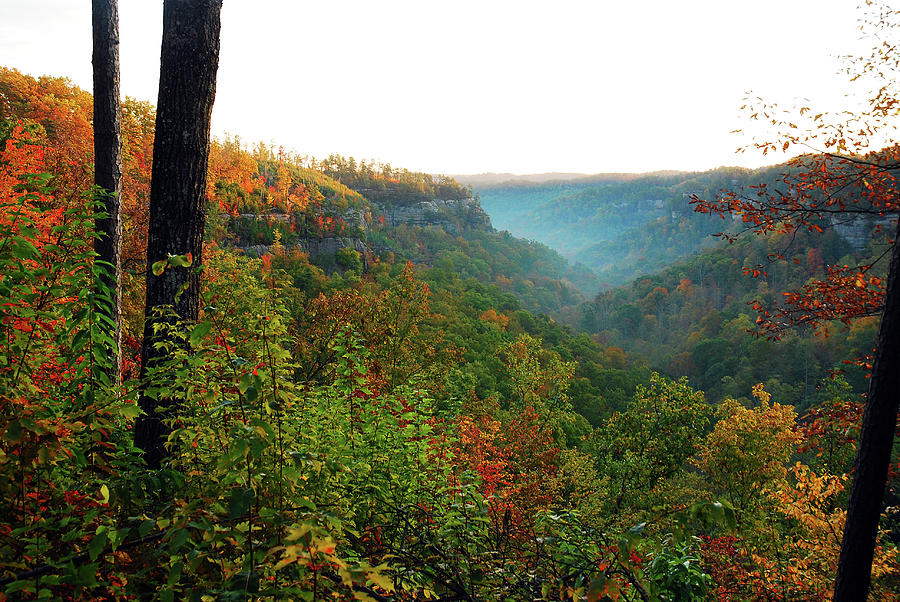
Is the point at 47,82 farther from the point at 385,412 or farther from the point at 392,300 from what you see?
the point at 385,412

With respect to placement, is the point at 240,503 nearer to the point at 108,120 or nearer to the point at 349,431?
the point at 349,431

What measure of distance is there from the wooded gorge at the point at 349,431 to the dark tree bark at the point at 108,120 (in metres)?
0.34

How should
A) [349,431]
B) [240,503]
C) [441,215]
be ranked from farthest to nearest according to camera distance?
[441,215]
[349,431]
[240,503]

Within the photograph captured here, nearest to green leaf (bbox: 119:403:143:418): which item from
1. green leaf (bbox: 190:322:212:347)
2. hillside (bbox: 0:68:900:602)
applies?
hillside (bbox: 0:68:900:602)

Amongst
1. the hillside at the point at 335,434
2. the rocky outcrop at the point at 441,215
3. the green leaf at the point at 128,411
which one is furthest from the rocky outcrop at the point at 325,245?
the rocky outcrop at the point at 441,215

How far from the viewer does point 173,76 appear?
3.89 metres

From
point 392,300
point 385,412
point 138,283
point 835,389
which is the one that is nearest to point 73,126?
point 138,283

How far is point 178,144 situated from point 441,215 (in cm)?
13212

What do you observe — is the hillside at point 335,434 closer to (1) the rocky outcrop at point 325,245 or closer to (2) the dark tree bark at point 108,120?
(1) the rocky outcrop at point 325,245

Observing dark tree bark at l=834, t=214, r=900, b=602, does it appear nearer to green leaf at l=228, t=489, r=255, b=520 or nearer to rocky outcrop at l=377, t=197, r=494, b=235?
green leaf at l=228, t=489, r=255, b=520

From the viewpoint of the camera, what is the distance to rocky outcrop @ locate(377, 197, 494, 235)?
A: 4922 inches

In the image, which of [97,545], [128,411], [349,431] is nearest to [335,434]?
[349,431]

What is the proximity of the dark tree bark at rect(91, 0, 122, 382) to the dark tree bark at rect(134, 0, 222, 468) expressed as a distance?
2663 millimetres

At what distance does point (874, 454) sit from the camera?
3.52 metres
